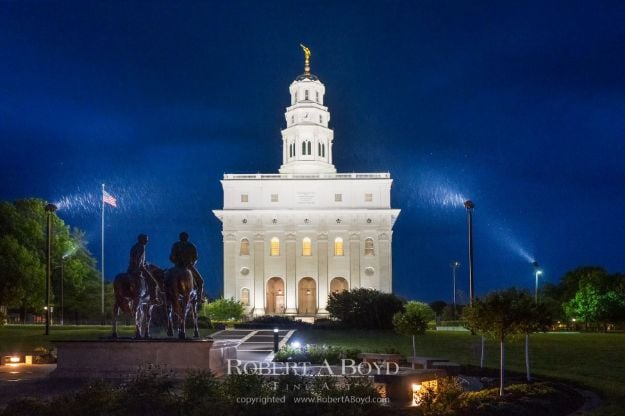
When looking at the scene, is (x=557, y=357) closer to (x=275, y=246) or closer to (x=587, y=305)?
(x=587, y=305)

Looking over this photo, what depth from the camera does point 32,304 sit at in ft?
170

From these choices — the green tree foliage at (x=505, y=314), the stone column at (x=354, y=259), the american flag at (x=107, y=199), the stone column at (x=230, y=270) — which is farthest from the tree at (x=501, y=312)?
the stone column at (x=230, y=270)

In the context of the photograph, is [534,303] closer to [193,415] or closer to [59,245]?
[193,415]

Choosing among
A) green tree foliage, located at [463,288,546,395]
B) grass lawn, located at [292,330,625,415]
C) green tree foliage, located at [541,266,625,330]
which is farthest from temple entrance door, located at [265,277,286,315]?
green tree foliage, located at [463,288,546,395]

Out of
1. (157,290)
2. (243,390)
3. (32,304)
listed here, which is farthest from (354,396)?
(32,304)

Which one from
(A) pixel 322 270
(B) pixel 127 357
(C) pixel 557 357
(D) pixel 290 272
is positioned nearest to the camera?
(B) pixel 127 357

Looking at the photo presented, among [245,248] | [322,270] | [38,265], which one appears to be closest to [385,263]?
[322,270]

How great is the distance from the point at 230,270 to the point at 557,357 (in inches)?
2198

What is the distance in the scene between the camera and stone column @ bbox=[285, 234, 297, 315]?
80875 millimetres

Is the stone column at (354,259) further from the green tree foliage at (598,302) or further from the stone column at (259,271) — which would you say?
the green tree foliage at (598,302)

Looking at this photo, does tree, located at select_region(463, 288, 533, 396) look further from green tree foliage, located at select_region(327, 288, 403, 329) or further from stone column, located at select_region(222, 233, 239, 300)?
stone column, located at select_region(222, 233, 239, 300)

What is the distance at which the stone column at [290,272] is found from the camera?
80875 mm

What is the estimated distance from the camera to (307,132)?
3418 inches

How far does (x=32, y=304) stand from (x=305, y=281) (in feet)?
118
